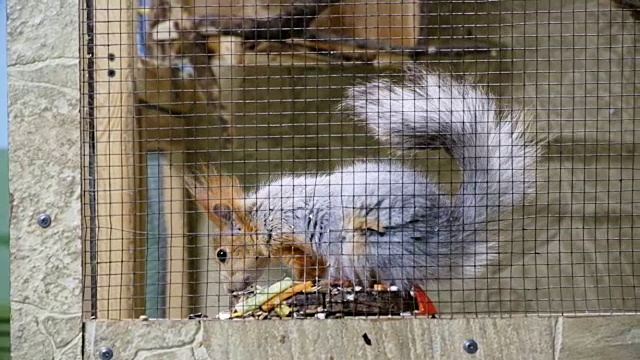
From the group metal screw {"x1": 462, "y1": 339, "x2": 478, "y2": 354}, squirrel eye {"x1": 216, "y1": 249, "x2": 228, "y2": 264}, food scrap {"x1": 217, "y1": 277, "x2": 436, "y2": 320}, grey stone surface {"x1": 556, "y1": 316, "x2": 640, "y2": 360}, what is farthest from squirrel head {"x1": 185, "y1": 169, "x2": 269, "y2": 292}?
A: grey stone surface {"x1": 556, "y1": 316, "x2": 640, "y2": 360}

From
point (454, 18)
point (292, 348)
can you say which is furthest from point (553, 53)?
point (292, 348)

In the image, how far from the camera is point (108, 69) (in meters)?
2.44

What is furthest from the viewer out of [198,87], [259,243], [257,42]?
[198,87]

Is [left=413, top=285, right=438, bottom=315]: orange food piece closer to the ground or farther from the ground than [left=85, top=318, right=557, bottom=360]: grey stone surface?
farther from the ground

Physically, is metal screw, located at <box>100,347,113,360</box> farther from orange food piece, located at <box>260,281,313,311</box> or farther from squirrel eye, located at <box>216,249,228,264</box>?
squirrel eye, located at <box>216,249,228,264</box>

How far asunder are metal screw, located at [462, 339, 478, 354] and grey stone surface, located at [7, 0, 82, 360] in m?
1.08

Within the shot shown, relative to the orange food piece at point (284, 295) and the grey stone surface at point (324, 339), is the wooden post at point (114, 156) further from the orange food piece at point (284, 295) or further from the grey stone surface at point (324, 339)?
the orange food piece at point (284, 295)

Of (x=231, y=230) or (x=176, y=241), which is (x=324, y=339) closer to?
(x=231, y=230)

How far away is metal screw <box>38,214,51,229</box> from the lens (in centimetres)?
235

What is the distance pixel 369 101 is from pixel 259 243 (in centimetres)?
70

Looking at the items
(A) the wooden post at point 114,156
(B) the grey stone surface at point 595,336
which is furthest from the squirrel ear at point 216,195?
(B) the grey stone surface at point 595,336

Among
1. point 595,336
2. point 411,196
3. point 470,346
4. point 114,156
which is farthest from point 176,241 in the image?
point 595,336

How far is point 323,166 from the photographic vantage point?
11.8 ft

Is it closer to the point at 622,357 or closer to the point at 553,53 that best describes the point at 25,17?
the point at 622,357
